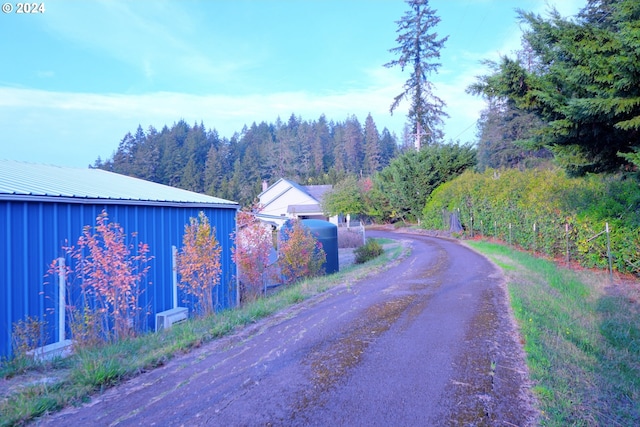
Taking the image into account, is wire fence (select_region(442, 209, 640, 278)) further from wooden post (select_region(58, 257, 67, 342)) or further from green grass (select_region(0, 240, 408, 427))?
wooden post (select_region(58, 257, 67, 342))

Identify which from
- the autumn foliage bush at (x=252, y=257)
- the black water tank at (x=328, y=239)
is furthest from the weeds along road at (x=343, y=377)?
the black water tank at (x=328, y=239)

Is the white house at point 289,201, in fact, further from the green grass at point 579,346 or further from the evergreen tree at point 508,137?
the green grass at point 579,346

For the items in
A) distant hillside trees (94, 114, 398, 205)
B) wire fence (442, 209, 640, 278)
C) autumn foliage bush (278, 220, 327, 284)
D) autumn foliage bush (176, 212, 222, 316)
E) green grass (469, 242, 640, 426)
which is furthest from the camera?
distant hillside trees (94, 114, 398, 205)

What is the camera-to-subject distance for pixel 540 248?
58.7ft

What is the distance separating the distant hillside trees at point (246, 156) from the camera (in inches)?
3036

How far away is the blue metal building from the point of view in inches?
290

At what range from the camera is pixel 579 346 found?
246 inches

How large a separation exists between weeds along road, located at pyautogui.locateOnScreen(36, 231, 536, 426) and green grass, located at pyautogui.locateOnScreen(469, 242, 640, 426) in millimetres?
264

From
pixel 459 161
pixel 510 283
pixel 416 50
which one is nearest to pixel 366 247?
pixel 510 283

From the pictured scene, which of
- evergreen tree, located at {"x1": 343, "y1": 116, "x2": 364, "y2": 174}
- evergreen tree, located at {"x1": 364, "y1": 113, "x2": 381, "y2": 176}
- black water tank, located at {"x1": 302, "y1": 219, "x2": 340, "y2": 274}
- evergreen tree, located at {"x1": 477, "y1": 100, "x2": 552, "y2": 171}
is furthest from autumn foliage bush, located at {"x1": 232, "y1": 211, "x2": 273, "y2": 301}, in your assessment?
evergreen tree, located at {"x1": 343, "y1": 116, "x2": 364, "y2": 174}

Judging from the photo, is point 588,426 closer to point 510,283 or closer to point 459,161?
point 510,283

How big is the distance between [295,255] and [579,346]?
8.71m

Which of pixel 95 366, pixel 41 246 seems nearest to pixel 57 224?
pixel 41 246

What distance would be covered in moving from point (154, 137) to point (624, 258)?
8666 cm
